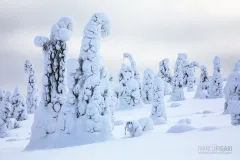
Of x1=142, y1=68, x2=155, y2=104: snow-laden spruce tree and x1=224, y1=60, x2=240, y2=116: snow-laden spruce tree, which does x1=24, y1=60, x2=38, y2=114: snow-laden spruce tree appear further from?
x1=224, y1=60, x2=240, y2=116: snow-laden spruce tree

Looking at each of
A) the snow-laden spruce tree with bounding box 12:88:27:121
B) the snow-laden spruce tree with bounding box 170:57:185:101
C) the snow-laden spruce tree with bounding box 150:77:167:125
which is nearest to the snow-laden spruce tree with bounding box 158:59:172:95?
the snow-laden spruce tree with bounding box 170:57:185:101

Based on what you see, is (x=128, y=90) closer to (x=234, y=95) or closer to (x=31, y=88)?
(x=31, y=88)

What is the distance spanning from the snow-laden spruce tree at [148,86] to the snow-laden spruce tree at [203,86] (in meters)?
6.30

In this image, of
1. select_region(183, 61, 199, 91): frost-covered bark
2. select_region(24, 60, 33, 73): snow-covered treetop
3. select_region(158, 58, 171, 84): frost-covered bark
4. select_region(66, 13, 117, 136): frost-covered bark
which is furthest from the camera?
select_region(183, 61, 199, 91): frost-covered bark

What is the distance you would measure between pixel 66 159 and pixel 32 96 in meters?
40.6

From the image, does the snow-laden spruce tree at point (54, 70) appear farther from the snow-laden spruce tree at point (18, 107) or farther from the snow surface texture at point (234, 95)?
the snow-laden spruce tree at point (18, 107)

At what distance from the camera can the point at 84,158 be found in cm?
1252

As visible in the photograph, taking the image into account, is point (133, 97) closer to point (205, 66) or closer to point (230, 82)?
point (205, 66)

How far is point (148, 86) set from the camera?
2010 inches

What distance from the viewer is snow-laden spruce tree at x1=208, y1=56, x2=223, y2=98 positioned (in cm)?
4691

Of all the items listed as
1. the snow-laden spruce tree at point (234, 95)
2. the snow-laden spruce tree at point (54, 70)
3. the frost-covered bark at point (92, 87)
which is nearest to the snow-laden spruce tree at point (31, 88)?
the snow-laden spruce tree at point (54, 70)

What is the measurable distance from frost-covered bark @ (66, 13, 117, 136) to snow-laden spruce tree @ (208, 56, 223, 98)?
28927 millimetres

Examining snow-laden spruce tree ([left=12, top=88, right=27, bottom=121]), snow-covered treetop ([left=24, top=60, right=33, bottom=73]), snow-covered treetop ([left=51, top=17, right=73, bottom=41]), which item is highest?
snow-covered treetop ([left=51, top=17, right=73, bottom=41])

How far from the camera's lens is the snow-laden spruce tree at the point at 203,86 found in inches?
1875
